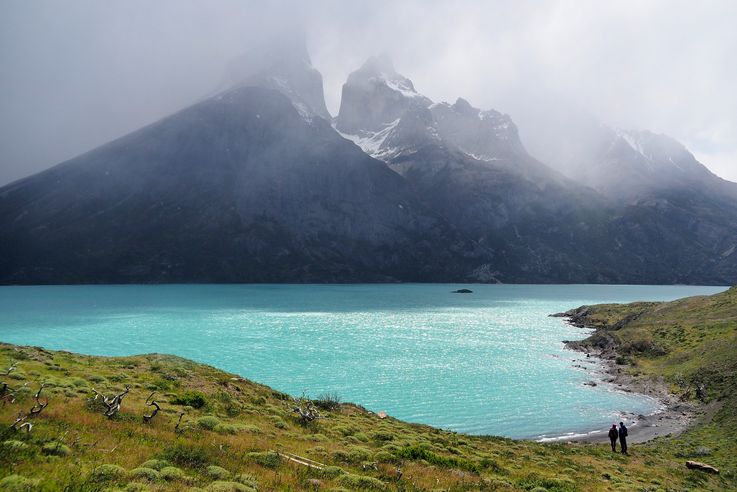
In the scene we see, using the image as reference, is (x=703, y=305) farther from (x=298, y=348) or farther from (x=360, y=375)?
(x=298, y=348)

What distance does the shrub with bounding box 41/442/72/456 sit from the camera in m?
13.3

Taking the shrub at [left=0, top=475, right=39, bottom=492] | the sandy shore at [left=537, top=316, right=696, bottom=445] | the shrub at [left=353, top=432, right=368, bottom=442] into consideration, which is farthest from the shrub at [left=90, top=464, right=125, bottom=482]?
the sandy shore at [left=537, top=316, right=696, bottom=445]

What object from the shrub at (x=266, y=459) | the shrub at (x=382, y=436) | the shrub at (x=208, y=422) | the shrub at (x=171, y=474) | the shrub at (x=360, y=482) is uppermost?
the shrub at (x=171, y=474)

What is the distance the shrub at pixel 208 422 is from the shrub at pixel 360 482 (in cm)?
848

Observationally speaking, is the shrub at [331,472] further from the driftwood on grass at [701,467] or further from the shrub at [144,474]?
the driftwood on grass at [701,467]

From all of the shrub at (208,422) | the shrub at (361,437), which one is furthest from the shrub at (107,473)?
the shrub at (361,437)

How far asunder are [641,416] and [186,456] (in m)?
46.2

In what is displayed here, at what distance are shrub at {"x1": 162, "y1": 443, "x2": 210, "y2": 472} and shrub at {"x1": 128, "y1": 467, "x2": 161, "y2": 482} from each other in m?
2.06

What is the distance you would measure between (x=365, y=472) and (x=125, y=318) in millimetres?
115226

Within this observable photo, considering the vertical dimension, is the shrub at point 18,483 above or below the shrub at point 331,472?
above

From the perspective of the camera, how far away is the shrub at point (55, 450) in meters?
13.3

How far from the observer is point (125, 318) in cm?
11381

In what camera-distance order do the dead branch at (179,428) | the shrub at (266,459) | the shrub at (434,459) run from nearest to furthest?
the shrub at (266,459)
the dead branch at (179,428)
the shrub at (434,459)

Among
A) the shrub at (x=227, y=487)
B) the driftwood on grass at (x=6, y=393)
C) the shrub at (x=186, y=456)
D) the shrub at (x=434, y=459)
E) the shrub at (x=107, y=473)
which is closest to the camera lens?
the shrub at (x=107, y=473)
